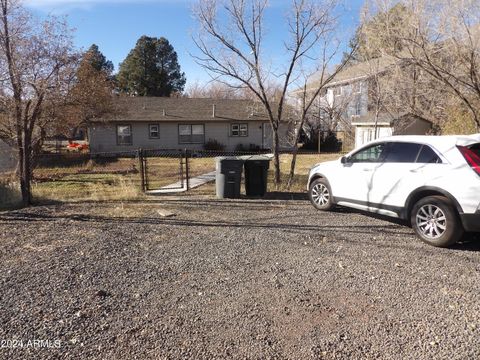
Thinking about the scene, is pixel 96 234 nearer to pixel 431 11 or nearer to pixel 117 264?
pixel 117 264

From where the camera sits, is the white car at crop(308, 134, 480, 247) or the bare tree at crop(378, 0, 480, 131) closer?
the white car at crop(308, 134, 480, 247)

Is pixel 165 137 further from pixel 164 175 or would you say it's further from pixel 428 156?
pixel 428 156

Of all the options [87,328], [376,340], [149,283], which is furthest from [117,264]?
[376,340]

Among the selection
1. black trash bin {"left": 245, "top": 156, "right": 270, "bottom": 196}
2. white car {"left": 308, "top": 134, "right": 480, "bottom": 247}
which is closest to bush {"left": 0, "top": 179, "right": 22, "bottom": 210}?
black trash bin {"left": 245, "top": 156, "right": 270, "bottom": 196}

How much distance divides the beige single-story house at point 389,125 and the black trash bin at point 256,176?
9708 millimetres

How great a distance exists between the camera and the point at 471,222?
5.43 metres

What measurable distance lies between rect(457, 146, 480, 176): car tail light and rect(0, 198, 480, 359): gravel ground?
1184 millimetres

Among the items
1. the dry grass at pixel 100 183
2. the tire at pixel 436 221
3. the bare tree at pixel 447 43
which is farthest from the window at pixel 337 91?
the tire at pixel 436 221

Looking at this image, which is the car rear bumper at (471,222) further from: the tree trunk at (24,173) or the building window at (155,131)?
the building window at (155,131)

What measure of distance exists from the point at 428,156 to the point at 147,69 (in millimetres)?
42411

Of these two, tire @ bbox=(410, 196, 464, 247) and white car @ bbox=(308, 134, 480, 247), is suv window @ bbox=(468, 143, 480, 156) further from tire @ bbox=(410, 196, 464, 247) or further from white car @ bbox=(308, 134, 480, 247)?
tire @ bbox=(410, 196, 464, 247)

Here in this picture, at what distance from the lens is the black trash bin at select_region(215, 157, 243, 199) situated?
1005cm

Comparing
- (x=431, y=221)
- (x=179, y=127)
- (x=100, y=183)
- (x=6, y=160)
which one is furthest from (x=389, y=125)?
(x=6, y=160)

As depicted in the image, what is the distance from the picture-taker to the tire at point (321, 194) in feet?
27.0
